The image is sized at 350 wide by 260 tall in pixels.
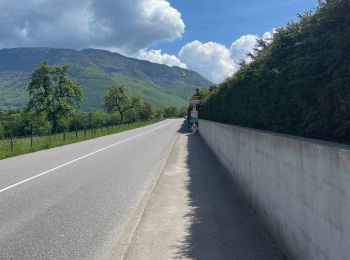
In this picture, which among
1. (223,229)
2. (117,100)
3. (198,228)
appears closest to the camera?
(223,229)

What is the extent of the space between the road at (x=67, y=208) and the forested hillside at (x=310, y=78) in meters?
3.32

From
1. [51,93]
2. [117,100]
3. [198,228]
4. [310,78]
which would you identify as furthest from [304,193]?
[117,100]

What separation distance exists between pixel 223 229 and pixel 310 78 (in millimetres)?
2767

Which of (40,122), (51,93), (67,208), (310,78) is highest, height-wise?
(51,93)

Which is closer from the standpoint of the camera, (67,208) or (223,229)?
(223,229)

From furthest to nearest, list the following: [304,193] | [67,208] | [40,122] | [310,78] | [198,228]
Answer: [40,122], [67,208], [198,228], [310,78], [304,193]

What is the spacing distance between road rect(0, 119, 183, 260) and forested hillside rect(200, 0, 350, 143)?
332 centimetres

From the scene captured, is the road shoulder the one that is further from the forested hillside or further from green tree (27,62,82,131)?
green tree (27,62,82,131)

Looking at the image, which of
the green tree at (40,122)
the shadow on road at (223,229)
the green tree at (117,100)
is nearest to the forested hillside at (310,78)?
the shadow on road at (223,229)

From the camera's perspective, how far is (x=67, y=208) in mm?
8797

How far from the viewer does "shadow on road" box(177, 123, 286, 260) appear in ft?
18.9

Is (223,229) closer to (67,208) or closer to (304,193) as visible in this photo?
(304,193)

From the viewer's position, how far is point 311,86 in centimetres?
599

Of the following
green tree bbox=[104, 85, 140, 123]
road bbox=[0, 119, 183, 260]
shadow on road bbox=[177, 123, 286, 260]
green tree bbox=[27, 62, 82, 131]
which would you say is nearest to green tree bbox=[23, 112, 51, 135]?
green tree bbox=[27, 62, 82, 131]
